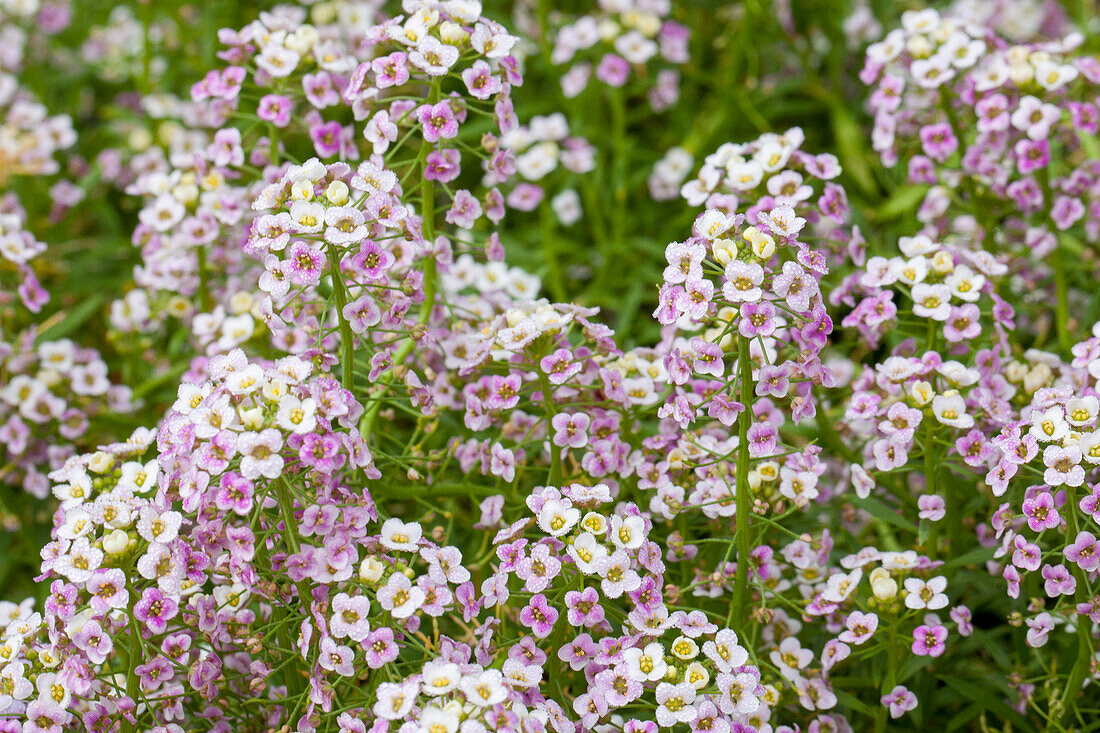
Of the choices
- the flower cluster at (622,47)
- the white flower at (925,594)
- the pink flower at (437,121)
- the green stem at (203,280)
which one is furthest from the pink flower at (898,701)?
the flower cluster at (622,47)

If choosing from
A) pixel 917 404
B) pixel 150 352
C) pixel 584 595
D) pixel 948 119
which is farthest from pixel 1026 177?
pixel 150 352

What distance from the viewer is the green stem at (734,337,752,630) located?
2355 mm

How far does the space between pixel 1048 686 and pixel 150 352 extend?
3.11 m

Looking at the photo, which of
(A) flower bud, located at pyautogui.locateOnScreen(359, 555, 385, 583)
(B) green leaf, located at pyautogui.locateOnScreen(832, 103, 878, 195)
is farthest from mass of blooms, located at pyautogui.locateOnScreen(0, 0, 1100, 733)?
(B) green leaf, located at pyautogui.locateOnScreen(832, 103, 878, 195)

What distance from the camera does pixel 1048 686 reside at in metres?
2.67

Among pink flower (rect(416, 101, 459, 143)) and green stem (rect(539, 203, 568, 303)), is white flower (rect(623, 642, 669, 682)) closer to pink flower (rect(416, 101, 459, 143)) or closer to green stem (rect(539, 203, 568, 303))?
pink flower (rect(416, 101, 459, 143))

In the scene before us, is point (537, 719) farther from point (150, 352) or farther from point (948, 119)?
point (150, 352)

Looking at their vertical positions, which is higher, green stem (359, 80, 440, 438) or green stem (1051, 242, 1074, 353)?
green stem (359, 80, 440, 438)

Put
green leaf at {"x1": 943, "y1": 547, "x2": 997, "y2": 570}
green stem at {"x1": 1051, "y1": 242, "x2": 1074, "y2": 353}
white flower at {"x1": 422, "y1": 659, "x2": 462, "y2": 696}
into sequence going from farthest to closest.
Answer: green stem at {"x1": 1051, "y1": 242, "x2": 1074, "y2": 353}, green leaf at {"x1": 943, "y1": 547, "x2": 997, "y2": 570}, white flower at {"x1": 422, "y1": 659, "x2": 462, "y2": 696}

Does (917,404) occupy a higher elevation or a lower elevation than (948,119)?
lower

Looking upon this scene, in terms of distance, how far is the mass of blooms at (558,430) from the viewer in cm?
226

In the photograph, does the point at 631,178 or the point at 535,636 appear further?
the point at 631,178

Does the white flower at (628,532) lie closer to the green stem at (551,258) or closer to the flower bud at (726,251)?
the flower bud at (726,251)

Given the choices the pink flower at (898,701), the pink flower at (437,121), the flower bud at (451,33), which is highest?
the flower bud at (451,33)
